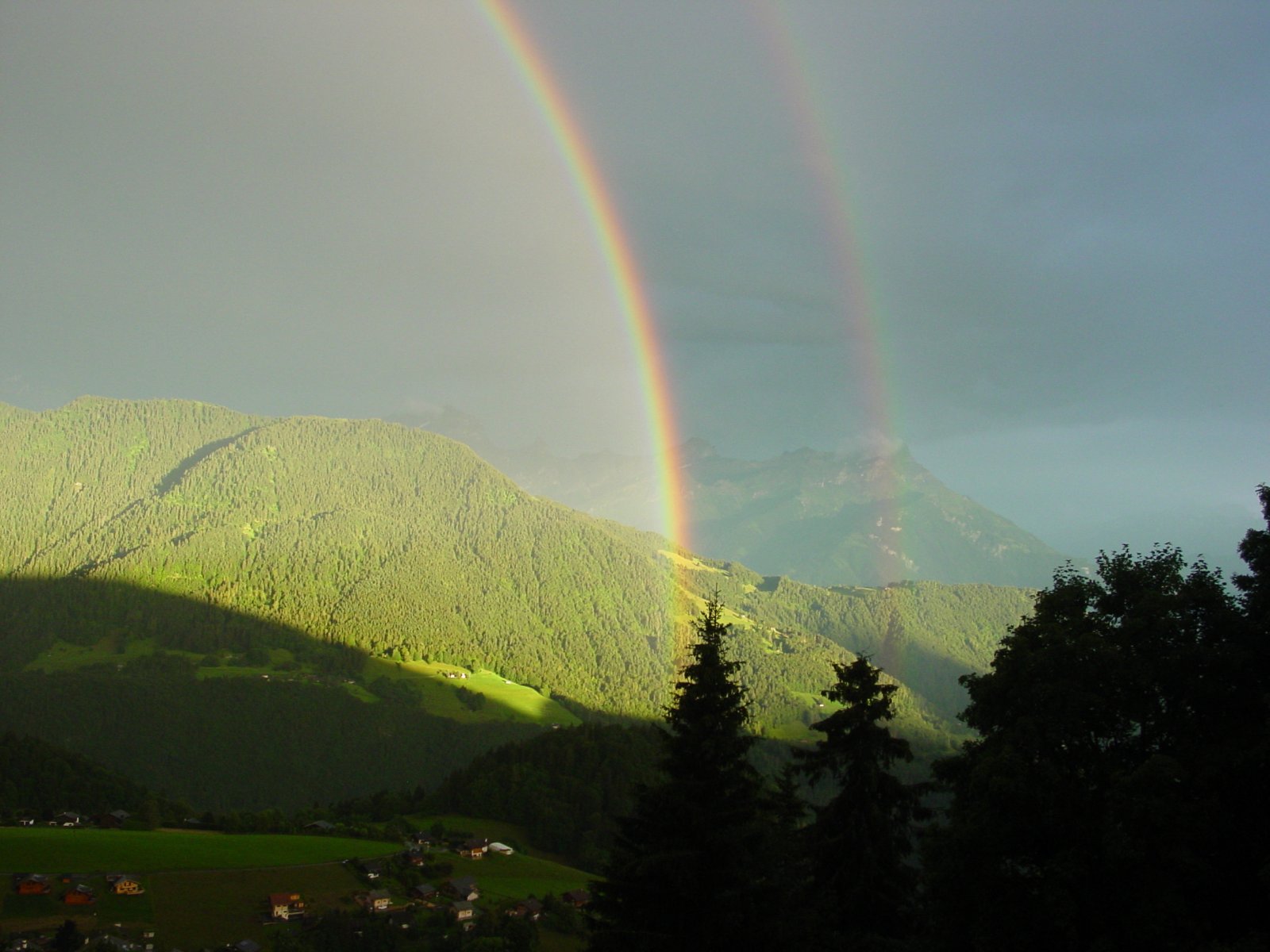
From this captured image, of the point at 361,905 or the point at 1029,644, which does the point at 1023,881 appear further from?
the point at 361,905

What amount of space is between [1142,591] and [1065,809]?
652 centimetres

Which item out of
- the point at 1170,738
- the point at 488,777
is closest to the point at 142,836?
the point at 488,777

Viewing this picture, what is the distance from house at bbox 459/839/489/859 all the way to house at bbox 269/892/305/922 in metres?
32.3

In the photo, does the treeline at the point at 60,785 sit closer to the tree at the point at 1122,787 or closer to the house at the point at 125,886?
the house at the point at 125,886

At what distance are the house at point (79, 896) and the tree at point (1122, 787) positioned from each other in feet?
235

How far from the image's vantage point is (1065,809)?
20562mm

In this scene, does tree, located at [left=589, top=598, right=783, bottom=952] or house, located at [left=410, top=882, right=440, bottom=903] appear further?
house, located at [left=410, top=882, right=440, bottom=903]

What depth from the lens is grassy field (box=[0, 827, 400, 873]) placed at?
72.9 meters

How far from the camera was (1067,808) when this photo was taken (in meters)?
20.6

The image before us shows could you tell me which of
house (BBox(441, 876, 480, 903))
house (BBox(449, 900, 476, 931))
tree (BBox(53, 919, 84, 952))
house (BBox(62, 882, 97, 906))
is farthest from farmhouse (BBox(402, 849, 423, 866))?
tree (BBox(53, 919, 84, 952))

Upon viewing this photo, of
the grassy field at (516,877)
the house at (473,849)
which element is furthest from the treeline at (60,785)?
the grassy field at (516,877)

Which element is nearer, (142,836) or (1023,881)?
→ (1023,881)

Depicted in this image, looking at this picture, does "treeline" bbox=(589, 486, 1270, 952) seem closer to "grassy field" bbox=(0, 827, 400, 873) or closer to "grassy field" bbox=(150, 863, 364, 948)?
"grassy field" bbox=(150, 863, 364, 948)

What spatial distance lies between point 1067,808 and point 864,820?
874cm
